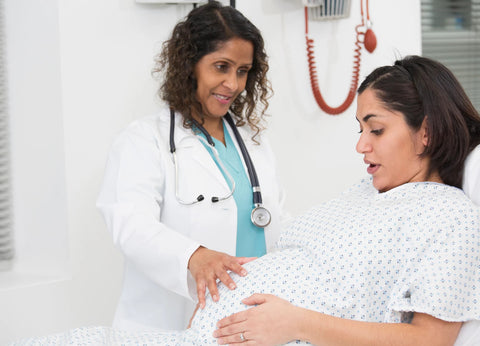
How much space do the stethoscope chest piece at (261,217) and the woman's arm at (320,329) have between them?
1.80 feet

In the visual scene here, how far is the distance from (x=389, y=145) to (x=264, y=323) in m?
0.48

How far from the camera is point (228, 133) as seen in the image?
1914 millimetres

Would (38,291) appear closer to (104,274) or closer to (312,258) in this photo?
(104,274)

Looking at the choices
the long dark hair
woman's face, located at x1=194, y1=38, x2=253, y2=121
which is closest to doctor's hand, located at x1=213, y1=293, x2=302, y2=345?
the long dark hair

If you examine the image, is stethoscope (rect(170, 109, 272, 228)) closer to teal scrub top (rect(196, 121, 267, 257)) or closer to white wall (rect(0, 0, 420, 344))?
teal scrub top (rect(196, 121, 267, 257))

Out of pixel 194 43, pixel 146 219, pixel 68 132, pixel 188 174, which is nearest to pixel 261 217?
pixel 188 174

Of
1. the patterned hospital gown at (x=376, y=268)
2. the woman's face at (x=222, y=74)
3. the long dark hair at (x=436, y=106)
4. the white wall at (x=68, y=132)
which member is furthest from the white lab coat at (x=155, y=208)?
the long dark hair at (x=436, y=106)

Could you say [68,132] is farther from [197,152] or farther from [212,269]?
[212,269]

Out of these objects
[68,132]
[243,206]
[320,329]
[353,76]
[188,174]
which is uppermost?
[353,76]

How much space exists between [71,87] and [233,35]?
0.68m

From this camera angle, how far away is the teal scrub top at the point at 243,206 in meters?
1.79

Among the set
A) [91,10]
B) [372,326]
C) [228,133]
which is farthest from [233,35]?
[372,326]

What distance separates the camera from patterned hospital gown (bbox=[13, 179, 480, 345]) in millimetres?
1149

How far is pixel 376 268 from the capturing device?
48.5 inches
